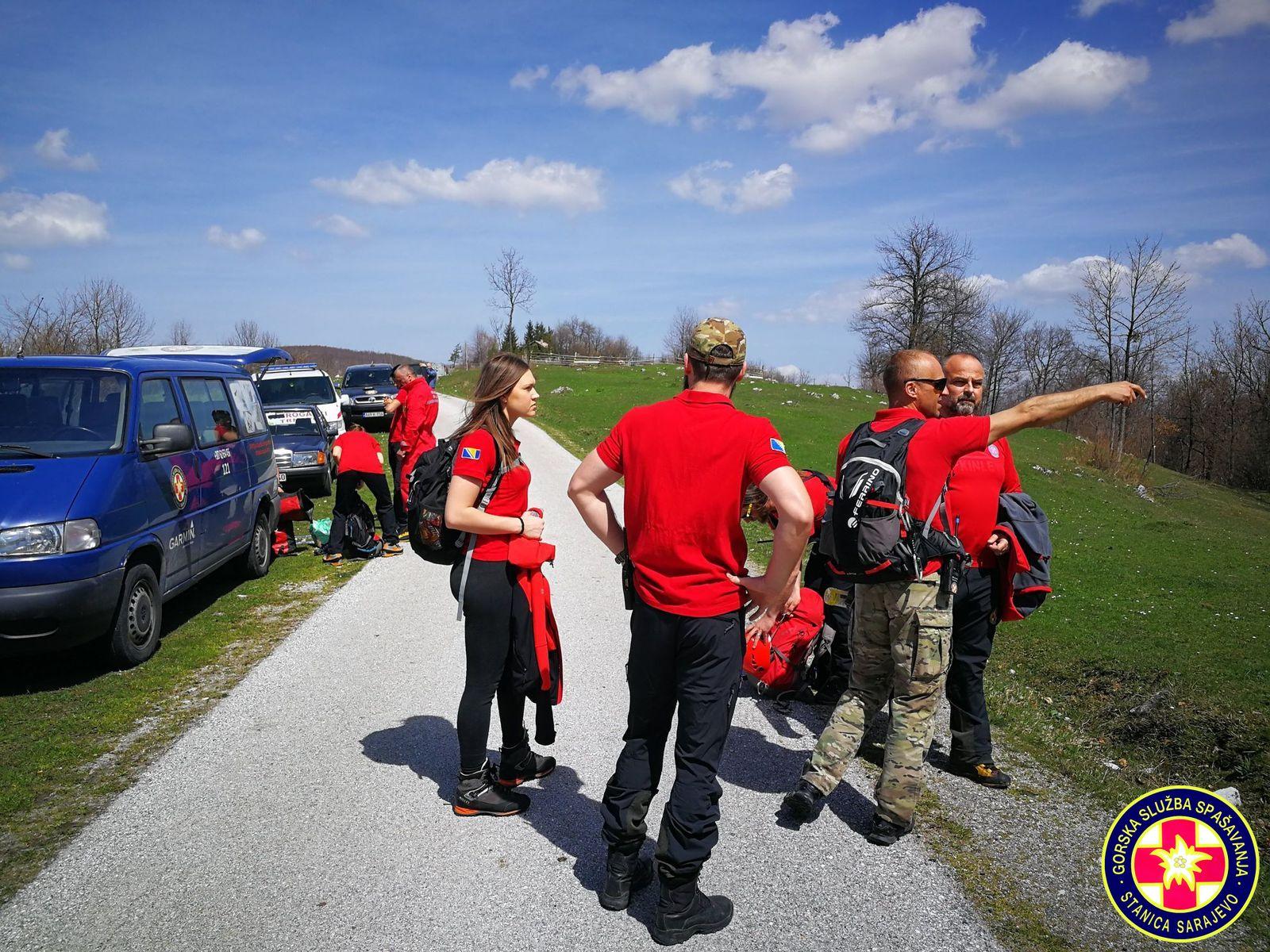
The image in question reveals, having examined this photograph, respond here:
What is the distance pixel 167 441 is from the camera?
587 centimetres

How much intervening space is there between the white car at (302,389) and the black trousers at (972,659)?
16201 millimetres

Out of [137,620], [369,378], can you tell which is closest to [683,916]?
[137,620]

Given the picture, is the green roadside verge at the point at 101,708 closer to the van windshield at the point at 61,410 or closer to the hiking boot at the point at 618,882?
the van windshield at the point at 61,410

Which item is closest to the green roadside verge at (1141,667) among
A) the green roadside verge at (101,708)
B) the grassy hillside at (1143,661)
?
the grassy hillside at (1143,661)

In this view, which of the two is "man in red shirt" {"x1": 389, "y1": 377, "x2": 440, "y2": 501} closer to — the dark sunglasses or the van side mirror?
the van side mirror

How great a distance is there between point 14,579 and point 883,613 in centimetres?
510

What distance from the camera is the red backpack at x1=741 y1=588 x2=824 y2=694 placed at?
5.19m

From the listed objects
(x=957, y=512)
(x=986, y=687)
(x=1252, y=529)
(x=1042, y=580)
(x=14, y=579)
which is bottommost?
(x=1252, y=529)

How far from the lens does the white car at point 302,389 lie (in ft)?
60.0

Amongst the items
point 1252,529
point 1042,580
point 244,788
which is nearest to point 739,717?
point 1042,580

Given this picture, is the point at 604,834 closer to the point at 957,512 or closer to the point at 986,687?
the point at 957,512

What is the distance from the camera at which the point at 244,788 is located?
3893mm

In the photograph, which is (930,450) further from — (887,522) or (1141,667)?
(1141,667)

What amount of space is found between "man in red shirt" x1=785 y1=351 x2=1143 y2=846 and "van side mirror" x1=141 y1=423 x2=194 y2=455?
4.95m
